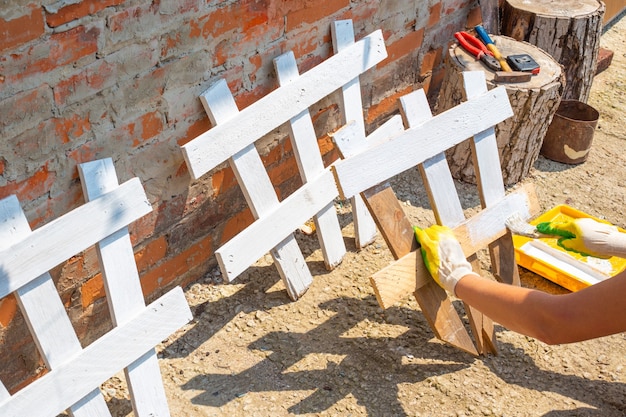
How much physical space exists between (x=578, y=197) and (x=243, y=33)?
2343mm

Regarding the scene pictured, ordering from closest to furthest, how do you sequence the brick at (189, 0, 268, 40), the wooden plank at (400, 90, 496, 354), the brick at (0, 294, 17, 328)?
the brick at (0, 294, 17, 328) → the brick at (189, 0, 268, 40) → the wooden plank at (400, 90, 496, 354)

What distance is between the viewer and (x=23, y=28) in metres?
2.19

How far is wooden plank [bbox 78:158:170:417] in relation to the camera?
249 cm

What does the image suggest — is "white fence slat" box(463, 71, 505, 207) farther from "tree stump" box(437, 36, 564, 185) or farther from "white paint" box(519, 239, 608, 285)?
"tree stump" box(437, 36, 564, 185)

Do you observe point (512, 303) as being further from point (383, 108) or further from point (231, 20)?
point (383, 108)

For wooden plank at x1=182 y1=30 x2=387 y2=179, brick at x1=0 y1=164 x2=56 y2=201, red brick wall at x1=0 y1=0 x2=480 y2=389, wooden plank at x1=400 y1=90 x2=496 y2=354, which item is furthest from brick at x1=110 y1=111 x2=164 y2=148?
wooden plank at x1=400 y1=90 x2=496 y2=354

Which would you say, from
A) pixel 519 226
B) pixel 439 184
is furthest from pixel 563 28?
pixel 439 184

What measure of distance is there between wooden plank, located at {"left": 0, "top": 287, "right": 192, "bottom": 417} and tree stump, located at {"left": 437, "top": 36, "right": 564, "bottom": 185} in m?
2.05

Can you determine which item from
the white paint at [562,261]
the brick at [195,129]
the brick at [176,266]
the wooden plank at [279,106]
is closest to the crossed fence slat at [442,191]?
the white paint at [562,261]

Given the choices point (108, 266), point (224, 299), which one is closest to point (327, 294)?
point (224, 299)

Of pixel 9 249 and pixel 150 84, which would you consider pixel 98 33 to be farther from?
pixel 9 249

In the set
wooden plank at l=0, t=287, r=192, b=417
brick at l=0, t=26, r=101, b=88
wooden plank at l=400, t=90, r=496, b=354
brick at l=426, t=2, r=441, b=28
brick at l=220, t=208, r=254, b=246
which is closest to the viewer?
brick at l=0, t=26, r=101, b=88

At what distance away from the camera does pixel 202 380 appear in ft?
9.53

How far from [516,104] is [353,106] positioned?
3.12 ft
